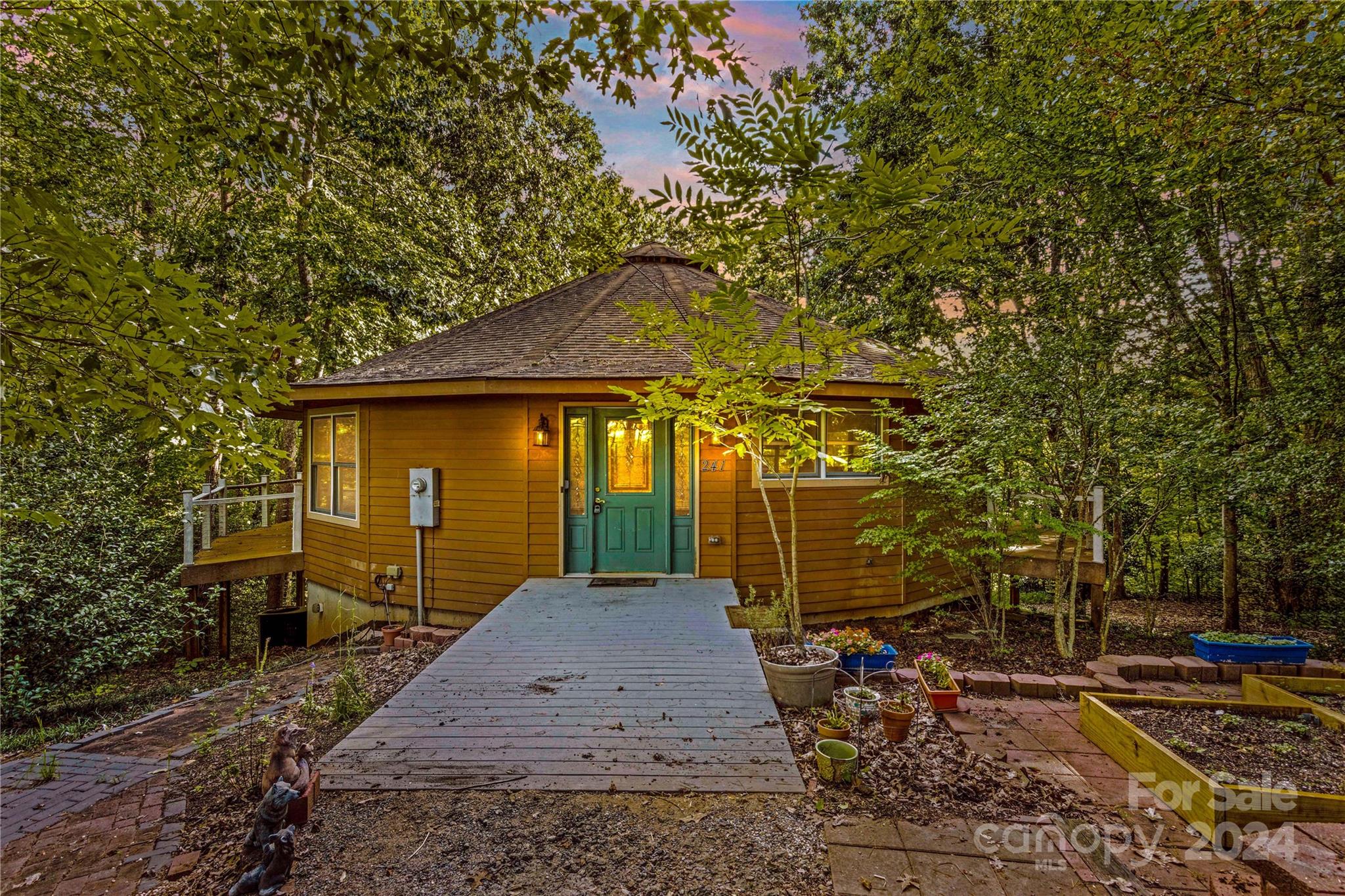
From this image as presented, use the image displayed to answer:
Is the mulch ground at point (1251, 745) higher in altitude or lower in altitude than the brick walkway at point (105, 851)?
higher

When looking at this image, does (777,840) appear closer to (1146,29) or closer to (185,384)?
(185,384)

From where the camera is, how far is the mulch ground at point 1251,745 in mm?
2709

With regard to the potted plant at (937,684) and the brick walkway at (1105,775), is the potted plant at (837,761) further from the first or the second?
the potted plant at (937,684)

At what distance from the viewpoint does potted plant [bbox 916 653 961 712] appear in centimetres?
361

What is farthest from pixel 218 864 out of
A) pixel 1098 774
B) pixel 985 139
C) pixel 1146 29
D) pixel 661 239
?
pixel 661 239

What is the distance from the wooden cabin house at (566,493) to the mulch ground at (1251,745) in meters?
2.84

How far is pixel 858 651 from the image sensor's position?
419 centimetres

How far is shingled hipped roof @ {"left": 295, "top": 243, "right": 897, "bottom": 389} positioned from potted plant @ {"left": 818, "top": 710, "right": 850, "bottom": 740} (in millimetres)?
3275

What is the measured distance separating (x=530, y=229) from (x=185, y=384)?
12699 mm

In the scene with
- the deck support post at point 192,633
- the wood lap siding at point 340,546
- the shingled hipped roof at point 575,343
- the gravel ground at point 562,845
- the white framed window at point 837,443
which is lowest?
the deck support post at point 192,633

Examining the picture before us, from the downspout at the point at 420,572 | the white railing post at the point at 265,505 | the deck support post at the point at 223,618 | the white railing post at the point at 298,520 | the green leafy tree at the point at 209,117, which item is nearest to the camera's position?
the green leafy tree at the point at 209,117

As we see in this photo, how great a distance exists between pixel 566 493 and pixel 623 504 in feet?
2.14

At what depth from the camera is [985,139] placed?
576 cm

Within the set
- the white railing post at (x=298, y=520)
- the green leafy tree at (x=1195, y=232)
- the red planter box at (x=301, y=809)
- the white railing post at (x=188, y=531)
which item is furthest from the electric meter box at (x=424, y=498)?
the green leafy tree at (x=1195, y=232)
